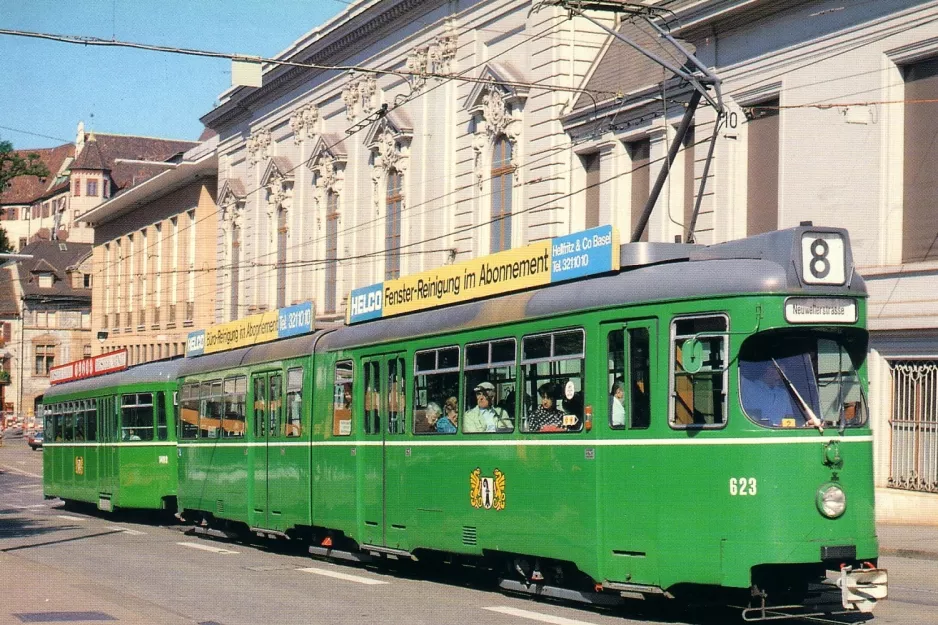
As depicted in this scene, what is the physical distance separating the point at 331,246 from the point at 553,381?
33758 millimetres

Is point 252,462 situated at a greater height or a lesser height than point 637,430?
lesser

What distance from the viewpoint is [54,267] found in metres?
124

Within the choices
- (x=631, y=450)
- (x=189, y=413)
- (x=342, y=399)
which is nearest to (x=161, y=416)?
(x=189, y=413)

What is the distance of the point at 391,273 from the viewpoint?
42781mm

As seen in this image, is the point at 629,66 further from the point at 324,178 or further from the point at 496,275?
the point at 496,275

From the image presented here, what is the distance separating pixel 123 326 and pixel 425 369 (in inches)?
2413

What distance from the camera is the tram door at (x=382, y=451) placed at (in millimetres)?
17078

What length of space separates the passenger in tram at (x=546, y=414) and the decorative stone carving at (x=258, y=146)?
39.8m

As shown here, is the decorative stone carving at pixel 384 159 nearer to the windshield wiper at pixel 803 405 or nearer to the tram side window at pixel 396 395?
the tram side window at pixel 396 395

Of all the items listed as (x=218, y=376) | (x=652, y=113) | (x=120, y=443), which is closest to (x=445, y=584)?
(x=218, y=376)

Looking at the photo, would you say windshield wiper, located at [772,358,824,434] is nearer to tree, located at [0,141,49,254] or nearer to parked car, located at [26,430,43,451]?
tree, located at [0,141,49,254]

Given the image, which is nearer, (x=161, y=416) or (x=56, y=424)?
(x=161, y=416)

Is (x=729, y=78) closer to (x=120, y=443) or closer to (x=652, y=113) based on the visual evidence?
(x=652, y=113)

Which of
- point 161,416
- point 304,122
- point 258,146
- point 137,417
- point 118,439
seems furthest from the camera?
point 258,146
